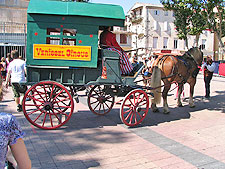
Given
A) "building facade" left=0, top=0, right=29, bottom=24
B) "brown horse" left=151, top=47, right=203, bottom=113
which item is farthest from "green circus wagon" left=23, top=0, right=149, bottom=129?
"building facade" left=0, top=0, right=29, bottom=24

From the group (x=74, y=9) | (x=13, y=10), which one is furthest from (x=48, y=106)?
(x=13, y=10)

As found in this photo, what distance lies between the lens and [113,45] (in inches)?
241

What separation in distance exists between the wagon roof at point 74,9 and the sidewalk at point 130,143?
106 inches

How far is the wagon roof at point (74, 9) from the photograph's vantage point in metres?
5.30

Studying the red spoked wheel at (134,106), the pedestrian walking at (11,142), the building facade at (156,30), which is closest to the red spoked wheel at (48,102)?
the red spoked wheel at (134,106)

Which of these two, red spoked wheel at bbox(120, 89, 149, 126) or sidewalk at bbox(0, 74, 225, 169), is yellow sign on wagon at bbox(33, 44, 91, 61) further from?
sidewalk at bbox(0, 74, 225, 169)

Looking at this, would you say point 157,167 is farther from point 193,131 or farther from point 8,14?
point 8,14

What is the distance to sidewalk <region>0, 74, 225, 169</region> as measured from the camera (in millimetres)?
4145

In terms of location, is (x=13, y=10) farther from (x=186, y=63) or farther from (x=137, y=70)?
(x=137, y=70)

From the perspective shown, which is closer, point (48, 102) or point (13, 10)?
point (48, 102)

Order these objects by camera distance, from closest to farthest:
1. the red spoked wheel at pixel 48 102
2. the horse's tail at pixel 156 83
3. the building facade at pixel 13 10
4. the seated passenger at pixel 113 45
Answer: the red spoked wheel at pixel 48 102, the seated passenger at pixel 113 45, the horse's tail at pixel 156 83, the building facade at pixel 13 10

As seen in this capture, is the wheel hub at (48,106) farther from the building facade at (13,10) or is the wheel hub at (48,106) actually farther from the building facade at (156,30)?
the building facade at (156,30)

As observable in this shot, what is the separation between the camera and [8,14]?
22.9m

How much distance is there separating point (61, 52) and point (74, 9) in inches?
39.6
